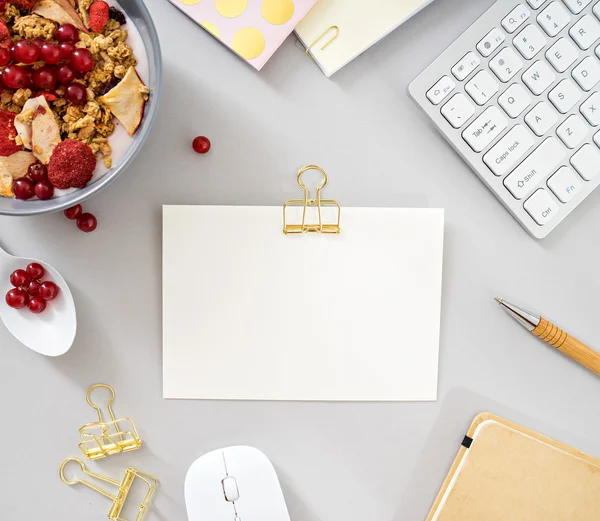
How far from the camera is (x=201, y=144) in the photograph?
0.60m

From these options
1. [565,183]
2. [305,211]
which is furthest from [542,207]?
[305,211]

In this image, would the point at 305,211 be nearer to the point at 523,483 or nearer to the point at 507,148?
the point at 507,148

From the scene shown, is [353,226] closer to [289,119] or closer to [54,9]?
[289,119]

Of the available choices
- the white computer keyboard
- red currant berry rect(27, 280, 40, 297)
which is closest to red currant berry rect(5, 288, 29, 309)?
red currant berry rect(27, 280, 40, 297)

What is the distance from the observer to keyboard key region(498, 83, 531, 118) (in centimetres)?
61

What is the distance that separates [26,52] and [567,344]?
0.61 meters

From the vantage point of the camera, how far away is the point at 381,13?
1.98 feet

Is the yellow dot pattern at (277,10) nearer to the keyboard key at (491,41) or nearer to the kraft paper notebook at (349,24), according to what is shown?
the kraft paper notebook at (349,24)

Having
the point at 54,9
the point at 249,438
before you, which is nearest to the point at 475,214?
the point at 249,438

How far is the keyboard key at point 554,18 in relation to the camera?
0.60 meters

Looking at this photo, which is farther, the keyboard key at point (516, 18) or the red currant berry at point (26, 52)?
the keyboard key at point (516, 18)

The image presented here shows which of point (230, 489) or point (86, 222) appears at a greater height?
point (86, 222)

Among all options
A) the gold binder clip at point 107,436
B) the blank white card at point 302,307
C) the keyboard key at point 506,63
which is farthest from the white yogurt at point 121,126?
the keyboard key at point 506,63

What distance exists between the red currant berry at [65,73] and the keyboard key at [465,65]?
38 cm
